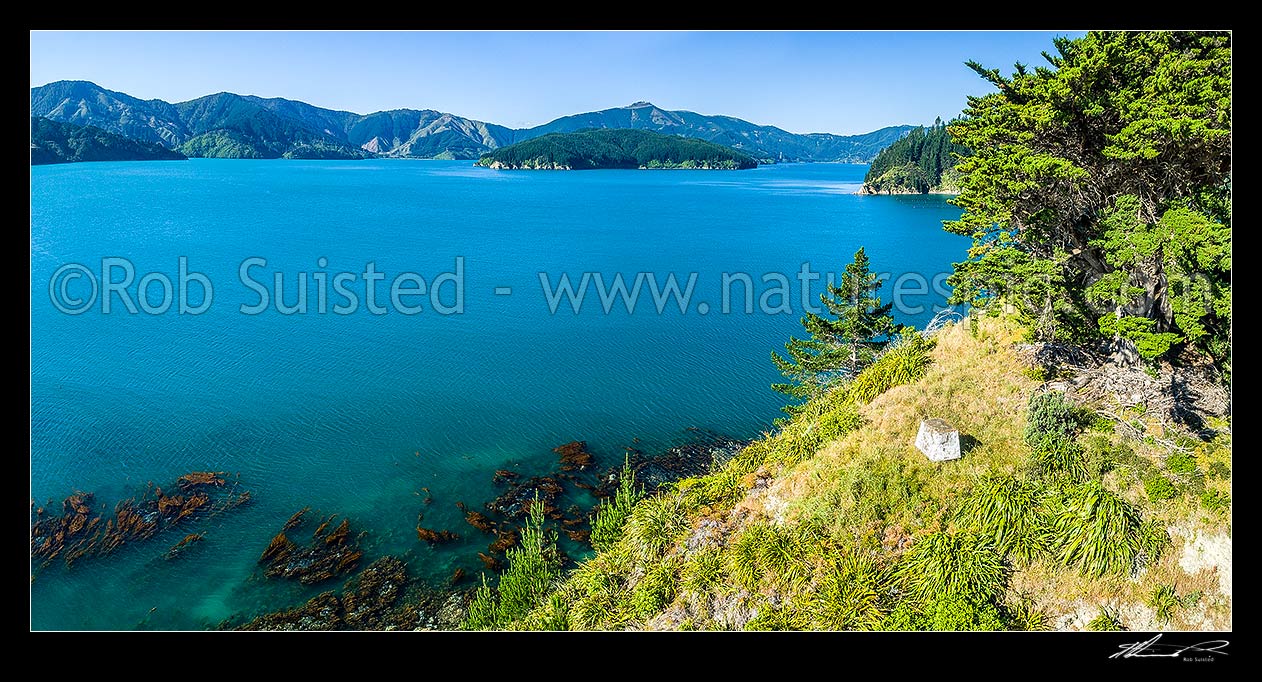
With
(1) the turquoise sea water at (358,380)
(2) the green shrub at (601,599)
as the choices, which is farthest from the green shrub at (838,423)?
(1) the turquoise sea water at (358,380)

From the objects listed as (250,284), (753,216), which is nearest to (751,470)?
(250,284)

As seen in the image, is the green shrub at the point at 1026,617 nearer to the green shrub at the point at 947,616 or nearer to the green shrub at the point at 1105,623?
the green shrub at the point at 947,616

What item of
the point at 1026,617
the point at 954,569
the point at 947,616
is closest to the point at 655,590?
the point at 947,616

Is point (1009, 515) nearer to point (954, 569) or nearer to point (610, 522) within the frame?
point (954, 569)

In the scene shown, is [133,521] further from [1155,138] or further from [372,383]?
[1155,138]

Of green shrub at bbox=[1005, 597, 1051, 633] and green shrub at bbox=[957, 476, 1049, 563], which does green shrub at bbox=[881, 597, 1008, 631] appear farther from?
green shrub at bbox=[957, 476, 1049, 563]
